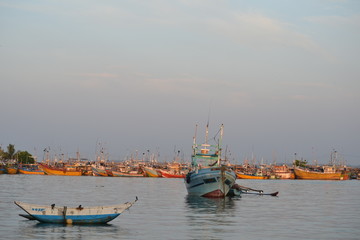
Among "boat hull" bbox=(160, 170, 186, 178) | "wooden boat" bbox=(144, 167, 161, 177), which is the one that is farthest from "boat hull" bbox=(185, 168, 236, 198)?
"wooden boat" bbox=(144, 167, 161, 177)

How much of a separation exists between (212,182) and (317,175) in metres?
133

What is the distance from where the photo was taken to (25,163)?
199 meters

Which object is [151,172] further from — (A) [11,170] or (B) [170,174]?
(A) [11,170]

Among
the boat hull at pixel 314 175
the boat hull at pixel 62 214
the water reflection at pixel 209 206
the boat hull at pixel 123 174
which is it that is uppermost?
the boat hull at pixel 314 175

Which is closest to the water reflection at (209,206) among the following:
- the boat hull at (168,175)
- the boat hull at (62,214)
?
the boat hull at (62,214)

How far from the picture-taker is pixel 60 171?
16938 cm

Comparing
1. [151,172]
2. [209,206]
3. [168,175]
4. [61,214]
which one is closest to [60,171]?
[151,172]

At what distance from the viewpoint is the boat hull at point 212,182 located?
212ft

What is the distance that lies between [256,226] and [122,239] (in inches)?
467

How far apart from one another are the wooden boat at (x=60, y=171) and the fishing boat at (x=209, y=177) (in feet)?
344

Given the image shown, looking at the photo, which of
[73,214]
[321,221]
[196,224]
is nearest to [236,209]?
[321,221]

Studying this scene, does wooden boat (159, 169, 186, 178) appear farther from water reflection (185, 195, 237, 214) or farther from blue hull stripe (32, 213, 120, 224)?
blue hull stripe (32, 213, 120, 224)

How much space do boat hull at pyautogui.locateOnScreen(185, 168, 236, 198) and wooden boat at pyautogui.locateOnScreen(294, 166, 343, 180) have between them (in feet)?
427

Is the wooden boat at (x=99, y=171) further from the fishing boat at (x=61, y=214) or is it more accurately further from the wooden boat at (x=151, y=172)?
the fishing boat at (x=61, y=214)
